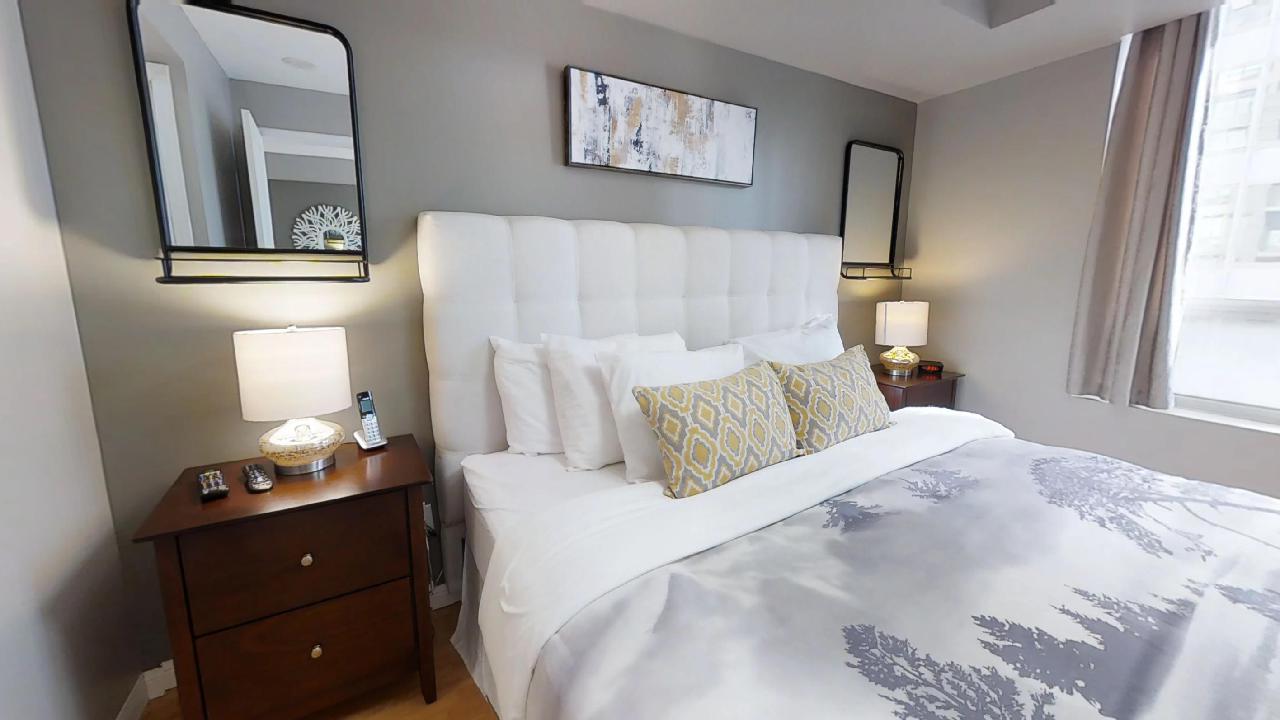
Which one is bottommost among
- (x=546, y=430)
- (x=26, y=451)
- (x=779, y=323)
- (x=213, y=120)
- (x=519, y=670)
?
(x=519, y=670)

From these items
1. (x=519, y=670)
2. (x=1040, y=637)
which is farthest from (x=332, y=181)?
(x=1040, y=637)

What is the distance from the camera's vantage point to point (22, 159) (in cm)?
120

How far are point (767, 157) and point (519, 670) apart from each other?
2.45 m

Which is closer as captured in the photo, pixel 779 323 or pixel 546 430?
pixel 546 430

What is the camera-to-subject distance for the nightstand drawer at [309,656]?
1.26 meters

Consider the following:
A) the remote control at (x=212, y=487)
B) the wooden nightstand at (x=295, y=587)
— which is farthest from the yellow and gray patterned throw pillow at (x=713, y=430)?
the remote control at (x=212, y=487)

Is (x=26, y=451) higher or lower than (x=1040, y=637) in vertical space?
higher

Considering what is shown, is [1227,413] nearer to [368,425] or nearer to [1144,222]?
[1144,222]

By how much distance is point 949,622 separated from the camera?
3.00ft

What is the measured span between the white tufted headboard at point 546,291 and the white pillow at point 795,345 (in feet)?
0.73

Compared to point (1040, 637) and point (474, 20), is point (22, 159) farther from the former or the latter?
point (1040, 637)

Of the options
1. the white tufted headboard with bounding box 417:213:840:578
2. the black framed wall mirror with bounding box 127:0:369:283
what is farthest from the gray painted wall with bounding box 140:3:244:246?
the white tufted headboard with bounding box 417:213:840:578

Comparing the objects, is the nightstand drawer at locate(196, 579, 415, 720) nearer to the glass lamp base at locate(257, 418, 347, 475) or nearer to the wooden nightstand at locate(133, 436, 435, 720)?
the wooden nightstand at locate(133, 436, 435, 720)

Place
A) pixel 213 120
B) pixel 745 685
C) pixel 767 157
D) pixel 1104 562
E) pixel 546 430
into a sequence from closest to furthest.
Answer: pixel 745 685
pixel 1104 562
pixel 213 120
pixel 546 430
pixel 767 157
